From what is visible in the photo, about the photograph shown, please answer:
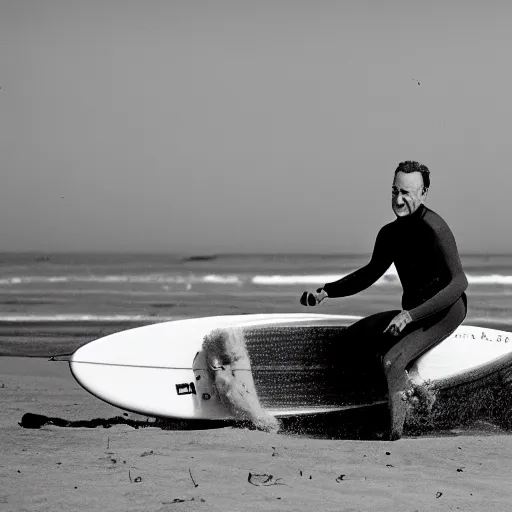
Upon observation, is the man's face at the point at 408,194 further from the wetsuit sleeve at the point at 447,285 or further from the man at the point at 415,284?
the wetsuit sleeve at the point at 447,285

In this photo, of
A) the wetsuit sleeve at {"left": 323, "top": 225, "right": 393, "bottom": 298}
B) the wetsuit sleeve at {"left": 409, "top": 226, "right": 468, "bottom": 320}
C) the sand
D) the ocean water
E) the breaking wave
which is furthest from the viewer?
the breaking wave

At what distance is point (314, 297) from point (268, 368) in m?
0.43

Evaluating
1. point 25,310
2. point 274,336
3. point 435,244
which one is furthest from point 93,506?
point 25,310

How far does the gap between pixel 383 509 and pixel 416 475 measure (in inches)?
14.5

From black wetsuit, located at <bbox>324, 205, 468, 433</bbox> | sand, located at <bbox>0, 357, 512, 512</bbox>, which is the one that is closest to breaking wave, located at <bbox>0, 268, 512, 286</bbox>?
sand, located at <bbox>0, 357, 512, 512</bbox>

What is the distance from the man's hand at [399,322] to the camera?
3.17 m

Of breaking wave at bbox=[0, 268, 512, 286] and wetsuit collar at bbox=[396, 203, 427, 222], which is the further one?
breaking wave at bbox=[0, 268, 512, 286]

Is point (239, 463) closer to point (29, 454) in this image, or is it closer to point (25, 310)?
point (29, 454)

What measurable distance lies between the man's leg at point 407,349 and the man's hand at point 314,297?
39cm

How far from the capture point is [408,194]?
3.23m

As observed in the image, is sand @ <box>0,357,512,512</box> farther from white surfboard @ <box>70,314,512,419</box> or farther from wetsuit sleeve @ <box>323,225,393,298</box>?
wetsuit sleeve @ <box>323,225,393,298</box>

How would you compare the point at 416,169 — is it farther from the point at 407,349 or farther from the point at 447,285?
the point at 407,349

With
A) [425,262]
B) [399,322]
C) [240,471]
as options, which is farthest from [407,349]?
[240,471]

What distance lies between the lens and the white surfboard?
11.2ft
